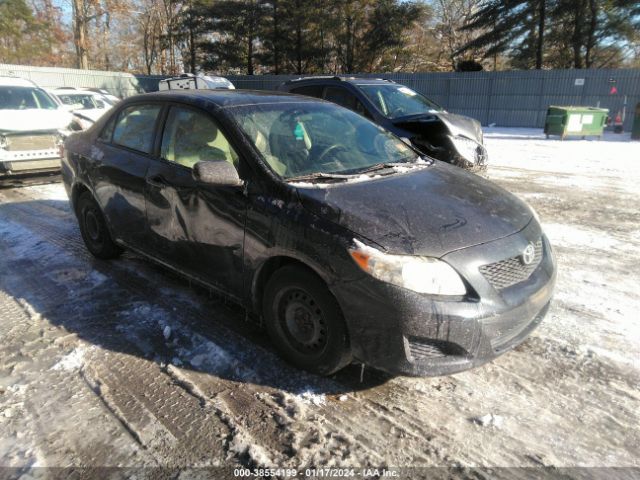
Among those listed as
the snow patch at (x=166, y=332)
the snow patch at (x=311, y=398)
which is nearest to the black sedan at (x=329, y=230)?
the snow patch at (x=311, y=398)

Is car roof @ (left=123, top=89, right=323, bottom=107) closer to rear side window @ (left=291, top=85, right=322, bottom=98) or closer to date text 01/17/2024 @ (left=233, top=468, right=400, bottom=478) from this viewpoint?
date text 01/17/2024 @ (left=233, top=468, right=400, bottom=478)

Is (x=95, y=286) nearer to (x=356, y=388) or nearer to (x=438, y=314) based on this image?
(x=356, y=388)

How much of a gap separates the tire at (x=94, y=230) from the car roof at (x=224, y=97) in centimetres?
129

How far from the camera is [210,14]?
36.7 metres

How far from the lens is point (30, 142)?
321 inches

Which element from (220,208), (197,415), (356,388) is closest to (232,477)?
(197,415)

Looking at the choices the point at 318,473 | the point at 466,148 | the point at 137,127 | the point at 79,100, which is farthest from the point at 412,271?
the point at 79,100

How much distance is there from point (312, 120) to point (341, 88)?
14.5ft

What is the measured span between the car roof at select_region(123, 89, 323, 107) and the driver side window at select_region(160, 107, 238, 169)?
0.33 ft

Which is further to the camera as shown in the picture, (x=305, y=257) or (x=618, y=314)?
(x=618, y=314)

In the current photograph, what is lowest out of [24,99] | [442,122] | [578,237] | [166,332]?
[166,332]

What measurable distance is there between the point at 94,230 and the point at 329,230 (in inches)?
128

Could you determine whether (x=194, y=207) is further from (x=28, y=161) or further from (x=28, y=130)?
(x=28, y=130)

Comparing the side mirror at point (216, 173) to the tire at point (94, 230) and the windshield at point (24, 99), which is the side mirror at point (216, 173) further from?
the windshield at point (24, 99)
